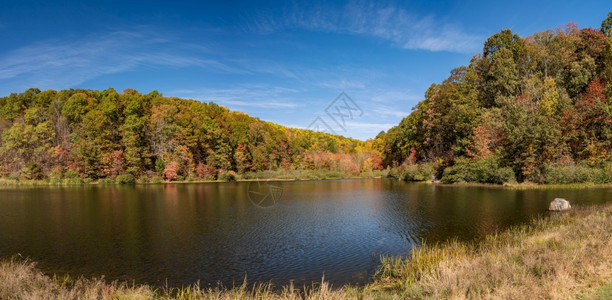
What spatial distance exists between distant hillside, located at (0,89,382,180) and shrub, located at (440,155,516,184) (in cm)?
4750

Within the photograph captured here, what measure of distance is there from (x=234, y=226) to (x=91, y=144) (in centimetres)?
5923

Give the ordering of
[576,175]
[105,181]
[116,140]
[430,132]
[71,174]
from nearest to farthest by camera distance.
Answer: [576,175]
[430,132]
[71,174]
[105,181]
[116,140]

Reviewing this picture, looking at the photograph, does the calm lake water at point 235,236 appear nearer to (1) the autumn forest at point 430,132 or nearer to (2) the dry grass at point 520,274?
(2) the dry grass at point 520,274

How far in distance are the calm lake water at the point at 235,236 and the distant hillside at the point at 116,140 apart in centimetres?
4097

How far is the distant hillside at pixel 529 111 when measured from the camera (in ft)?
130

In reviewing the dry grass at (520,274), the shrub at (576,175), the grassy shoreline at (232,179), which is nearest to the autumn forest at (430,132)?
the shrub at (576,175)

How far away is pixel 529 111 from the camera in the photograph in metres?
45.0

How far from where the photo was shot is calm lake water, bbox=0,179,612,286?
1198 centimetres

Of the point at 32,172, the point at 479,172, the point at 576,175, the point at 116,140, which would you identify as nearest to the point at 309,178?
the point at 479,172

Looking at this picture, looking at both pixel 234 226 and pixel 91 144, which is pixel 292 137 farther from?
pixel 234 226

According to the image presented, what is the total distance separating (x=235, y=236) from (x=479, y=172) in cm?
4002

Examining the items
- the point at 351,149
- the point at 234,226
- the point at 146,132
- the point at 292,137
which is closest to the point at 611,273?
the point at 234,226

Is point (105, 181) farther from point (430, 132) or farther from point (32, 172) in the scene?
point (430, 132)

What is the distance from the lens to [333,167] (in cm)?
9869
